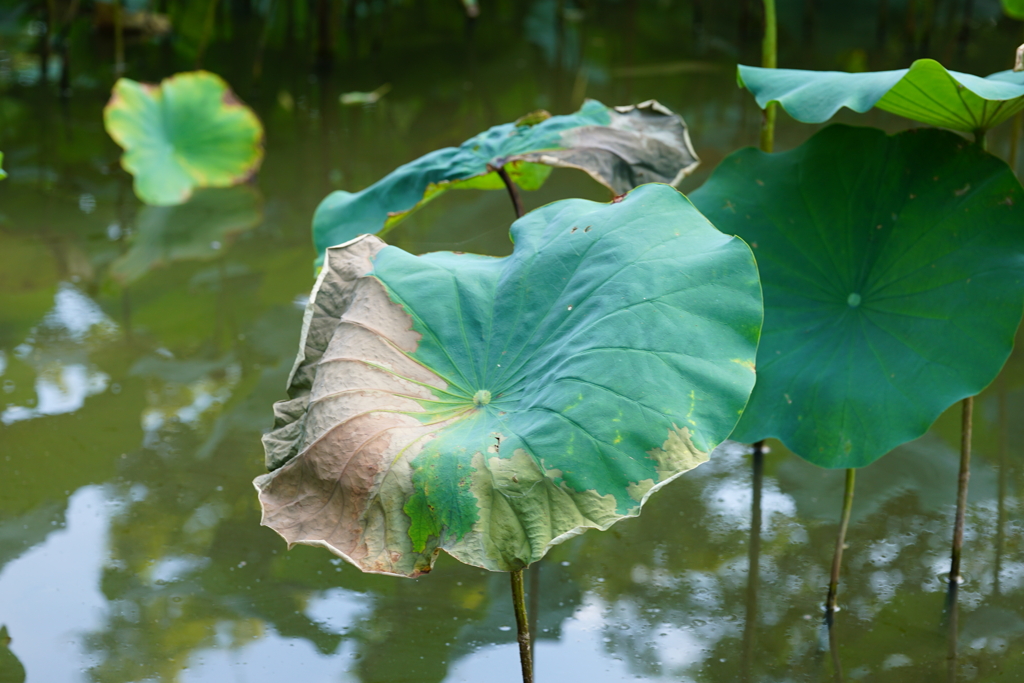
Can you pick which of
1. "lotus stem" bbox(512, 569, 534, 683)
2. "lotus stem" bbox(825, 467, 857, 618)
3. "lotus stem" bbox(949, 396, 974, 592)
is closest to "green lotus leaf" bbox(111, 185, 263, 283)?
"lotus stem" bbox(512, 569, 534, 683)

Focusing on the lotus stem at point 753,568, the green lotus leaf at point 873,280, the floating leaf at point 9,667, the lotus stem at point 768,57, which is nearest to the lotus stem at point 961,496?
the green lotus leaf at point 873,280

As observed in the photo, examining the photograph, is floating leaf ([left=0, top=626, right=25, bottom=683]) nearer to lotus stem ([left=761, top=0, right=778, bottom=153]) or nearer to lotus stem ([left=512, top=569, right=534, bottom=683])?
lotus stem ([left=512, top=569, right=534, bottom=683])

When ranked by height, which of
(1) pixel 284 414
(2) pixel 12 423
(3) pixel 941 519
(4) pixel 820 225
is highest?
(4) pixel 820 225

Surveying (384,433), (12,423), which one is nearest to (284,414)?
(384,433)

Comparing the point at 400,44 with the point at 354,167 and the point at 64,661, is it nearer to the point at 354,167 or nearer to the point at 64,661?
the point at 354,167

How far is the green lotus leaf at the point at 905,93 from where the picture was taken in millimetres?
1173

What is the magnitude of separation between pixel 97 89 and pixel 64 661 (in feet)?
12.0

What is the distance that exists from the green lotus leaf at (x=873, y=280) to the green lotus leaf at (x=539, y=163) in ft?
0.52

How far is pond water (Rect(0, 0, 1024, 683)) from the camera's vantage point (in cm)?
135

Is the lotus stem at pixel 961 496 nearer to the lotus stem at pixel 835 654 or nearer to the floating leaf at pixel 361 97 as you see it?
the lotus stem at pixel 835 654

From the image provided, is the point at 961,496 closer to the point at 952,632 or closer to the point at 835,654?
the point at 952,632

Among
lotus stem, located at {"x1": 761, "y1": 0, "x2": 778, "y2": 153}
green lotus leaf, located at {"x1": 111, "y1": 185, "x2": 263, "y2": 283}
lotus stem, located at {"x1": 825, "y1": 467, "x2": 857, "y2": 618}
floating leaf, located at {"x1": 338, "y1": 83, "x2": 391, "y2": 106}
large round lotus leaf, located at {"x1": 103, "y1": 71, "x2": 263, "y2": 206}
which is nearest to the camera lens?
lotus stem, located at {"x1": 825, "y1": 467, "x2": 857, "y2": 618}

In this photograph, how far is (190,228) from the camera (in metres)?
2.94

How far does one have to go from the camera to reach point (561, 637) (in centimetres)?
139
